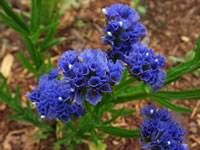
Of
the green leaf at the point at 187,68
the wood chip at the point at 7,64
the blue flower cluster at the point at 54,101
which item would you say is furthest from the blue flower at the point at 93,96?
the wood chip at the point at 7,64

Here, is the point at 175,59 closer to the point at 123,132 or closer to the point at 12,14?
the point at 123,132

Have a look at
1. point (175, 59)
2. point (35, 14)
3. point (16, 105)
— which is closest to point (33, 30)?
point (35, 14)

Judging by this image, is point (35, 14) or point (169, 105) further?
point (35, 14)

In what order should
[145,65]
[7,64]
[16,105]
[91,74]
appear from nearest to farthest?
1. [91,74]
2. [145,65]
3. [16,105]
4. [7,64]

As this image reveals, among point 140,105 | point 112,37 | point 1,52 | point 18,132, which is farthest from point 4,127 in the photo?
point 112,37

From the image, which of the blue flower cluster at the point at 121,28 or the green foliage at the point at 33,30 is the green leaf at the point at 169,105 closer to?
the blue flower cluster at the point at 121,28

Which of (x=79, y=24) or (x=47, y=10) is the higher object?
(x=47, y=10)

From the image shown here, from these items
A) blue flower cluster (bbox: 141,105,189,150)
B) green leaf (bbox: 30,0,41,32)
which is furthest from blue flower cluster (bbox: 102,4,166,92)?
green leaf (bbox: 30,0,41,32)
